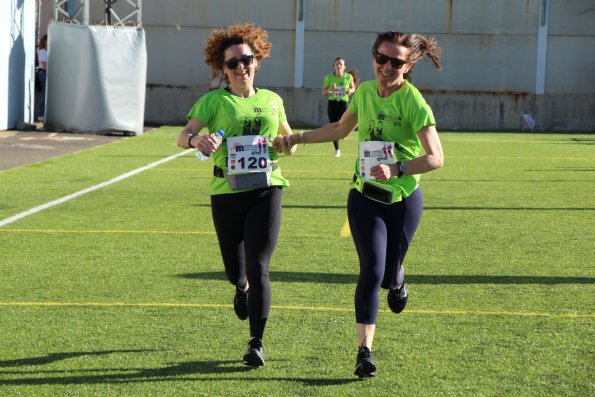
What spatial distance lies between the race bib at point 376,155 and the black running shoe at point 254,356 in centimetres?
107

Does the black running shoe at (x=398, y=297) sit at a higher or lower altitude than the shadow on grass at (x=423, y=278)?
higher

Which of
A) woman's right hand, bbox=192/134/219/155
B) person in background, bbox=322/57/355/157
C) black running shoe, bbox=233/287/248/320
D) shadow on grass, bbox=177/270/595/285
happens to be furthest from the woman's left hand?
person in background, bbox=322/57/355/157

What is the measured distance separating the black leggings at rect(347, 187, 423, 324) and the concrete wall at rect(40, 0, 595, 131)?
35136 mm

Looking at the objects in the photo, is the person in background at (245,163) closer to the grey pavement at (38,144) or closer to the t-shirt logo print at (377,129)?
the t-shirt logo print at (377,129)

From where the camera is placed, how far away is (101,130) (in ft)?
105

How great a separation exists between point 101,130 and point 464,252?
21692 mm

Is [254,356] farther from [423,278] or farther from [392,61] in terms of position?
[423,278]

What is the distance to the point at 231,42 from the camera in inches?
286

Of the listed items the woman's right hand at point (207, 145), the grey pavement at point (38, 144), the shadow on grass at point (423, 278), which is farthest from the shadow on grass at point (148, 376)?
the grey pavement at point (38, 144)

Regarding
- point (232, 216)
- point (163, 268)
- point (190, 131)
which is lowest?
point (163, 268)

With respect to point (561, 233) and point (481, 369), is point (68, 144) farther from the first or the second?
point (481, 369)

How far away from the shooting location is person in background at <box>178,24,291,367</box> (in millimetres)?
6906

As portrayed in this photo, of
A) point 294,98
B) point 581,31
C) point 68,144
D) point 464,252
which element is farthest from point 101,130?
point 464,252

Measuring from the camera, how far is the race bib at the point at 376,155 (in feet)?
21.7
